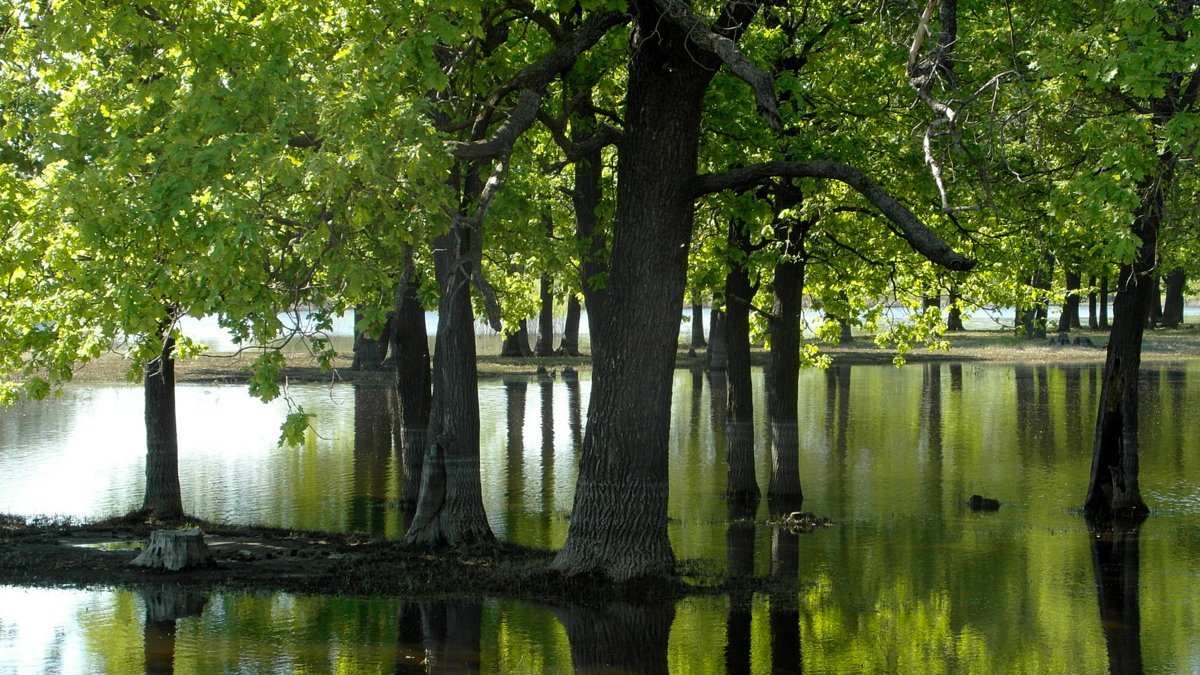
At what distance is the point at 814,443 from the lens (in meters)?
31.7

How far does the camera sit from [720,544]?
61.9 ft

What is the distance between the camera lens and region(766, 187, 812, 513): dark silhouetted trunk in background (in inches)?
872

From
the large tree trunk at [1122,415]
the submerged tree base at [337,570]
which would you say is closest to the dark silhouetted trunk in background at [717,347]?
the large tree trunk at [1122,415]

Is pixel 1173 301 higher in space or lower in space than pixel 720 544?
higher

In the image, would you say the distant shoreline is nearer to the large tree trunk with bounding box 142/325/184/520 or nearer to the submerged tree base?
the large tree trunk with bounding box 142/325/184/520

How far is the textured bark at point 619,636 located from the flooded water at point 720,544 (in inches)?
1.5

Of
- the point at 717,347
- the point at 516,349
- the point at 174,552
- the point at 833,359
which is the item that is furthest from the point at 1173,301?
the point at 174,552

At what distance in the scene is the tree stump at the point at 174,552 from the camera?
49.7ft

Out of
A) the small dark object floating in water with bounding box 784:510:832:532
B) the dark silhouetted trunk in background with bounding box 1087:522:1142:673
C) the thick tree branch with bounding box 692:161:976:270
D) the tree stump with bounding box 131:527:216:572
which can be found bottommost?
the dark silhouetted trunk in background with bounding box 1087:522:1142:673

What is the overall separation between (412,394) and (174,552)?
23.6ft

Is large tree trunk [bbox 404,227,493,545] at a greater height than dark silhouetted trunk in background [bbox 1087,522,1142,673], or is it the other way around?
large tree trunk [bbox 404,227,493,545]

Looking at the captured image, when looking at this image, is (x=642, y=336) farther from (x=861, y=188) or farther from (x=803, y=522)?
(x=803, y=522)

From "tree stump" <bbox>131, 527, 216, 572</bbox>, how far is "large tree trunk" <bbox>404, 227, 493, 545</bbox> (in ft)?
11.0

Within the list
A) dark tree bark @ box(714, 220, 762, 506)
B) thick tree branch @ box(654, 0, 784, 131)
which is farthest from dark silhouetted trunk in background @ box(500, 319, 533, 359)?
thick tree branch @ box(654, 0, 784, 131)
